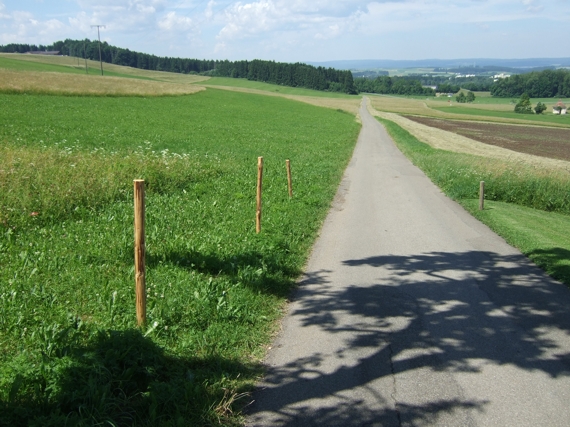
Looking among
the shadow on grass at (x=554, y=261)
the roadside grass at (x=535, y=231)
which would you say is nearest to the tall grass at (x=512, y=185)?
the roadside grass at (x=535, y=231)

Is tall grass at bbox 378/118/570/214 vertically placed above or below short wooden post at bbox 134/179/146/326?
below

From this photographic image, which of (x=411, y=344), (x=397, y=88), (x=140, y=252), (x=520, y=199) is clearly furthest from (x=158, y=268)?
(x=397, y=88)

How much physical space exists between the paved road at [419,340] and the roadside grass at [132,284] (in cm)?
46

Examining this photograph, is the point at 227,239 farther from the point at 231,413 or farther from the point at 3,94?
the point at 3,94

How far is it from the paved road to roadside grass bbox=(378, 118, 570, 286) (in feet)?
2.46

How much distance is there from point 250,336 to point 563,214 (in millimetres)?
16790

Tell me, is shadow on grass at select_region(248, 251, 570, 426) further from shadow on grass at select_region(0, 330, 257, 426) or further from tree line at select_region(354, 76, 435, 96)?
tree line at select_region(354, 76, 435, 96)

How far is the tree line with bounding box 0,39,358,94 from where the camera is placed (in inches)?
6393

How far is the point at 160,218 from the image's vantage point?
1030 centimetres

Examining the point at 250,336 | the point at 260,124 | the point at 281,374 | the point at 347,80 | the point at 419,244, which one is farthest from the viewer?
the point at 347,80

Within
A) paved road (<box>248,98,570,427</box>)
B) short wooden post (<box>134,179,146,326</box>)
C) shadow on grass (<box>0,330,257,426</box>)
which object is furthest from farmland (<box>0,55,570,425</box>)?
paved road (<box>248,98,570,427</box>)

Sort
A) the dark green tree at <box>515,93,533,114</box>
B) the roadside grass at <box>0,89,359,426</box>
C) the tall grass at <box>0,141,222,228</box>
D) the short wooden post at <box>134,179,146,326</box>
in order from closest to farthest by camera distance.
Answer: the roadside grass at <box>0,89,359,426</box> < the short wooden post at <box>134,179,146,326</box> < the tall grass at <box>0,141,222,228</box> < the dark green tree at <box>515,93,533,114</box>

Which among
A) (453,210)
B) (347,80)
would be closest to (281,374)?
(453,210)

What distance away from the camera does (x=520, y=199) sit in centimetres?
1978
